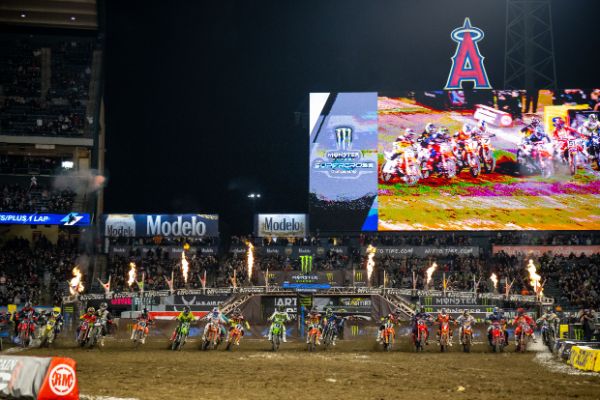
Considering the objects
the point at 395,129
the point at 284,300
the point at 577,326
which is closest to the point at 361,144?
the point at 395,129

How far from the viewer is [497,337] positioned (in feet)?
89.3

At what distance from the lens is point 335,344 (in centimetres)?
3038

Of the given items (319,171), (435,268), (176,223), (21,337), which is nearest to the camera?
(21,337)

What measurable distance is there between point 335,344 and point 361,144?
2434cm

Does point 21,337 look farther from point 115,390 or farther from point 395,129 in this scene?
point 395,129

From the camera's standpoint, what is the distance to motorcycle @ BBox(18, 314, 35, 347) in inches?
1119

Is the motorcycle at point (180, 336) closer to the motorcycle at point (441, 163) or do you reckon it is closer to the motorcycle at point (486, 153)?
the motorcycle at point (441, 163)

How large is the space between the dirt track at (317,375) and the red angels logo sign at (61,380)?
6.24ft

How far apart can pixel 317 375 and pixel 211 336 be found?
9388 mm

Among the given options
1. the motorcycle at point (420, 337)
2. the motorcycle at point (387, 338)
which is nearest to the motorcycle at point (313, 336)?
the motorcycle at point (387, 338)

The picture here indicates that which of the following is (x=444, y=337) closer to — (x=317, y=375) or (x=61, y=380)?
(x=317, y=375)

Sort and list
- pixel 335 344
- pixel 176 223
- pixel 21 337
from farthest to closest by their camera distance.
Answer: pixel 176 223 → pixel 335 344 → pixel 21 337

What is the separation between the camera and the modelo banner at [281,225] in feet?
186

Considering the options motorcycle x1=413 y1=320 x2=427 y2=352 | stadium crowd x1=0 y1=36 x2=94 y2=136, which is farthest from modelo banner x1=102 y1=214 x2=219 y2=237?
motorcycle x1=413 y1=320 x2=427 y2=352
